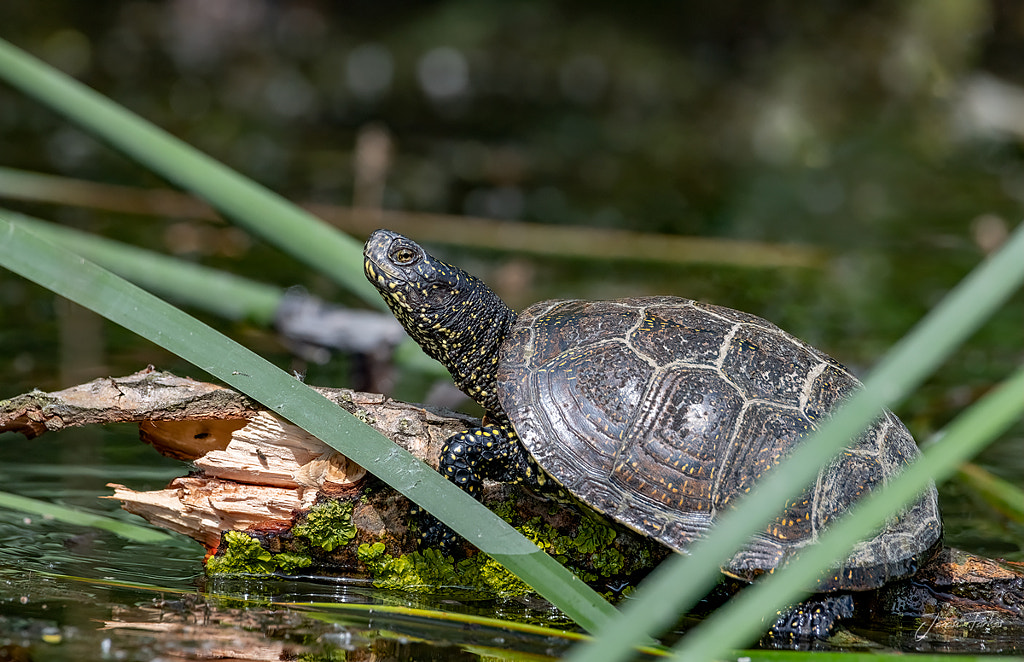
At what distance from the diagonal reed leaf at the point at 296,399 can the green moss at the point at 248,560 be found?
86cm

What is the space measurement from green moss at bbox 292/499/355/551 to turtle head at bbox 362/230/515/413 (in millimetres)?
642

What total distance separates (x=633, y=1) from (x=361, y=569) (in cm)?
1486

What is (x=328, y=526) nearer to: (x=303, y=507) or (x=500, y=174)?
(x=303, y=507)

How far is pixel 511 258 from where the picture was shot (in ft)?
25.2

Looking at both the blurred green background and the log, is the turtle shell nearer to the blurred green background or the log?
the log

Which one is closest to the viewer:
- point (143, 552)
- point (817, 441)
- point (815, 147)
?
point (817, 441)

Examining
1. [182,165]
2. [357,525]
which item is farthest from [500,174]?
[357,525]

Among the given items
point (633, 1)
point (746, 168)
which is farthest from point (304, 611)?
point (633, 1)

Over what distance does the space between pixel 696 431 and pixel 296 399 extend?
4.20 ft

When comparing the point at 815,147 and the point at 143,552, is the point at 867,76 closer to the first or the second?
the point at 815,147

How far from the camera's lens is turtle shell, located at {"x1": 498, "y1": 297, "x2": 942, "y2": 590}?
111 inches

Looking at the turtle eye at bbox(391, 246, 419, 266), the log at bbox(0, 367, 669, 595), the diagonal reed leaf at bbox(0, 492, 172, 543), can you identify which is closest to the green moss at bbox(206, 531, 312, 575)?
the log at bbox(0, 367, 669, 595)

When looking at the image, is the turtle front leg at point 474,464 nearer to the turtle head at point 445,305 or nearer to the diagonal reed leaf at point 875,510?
the turtle head at point 445,305

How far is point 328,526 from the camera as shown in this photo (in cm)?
290
